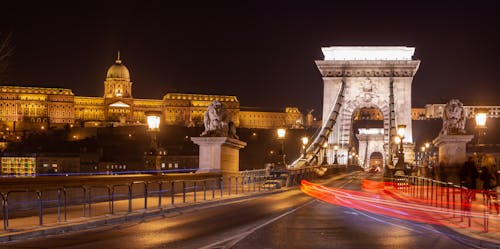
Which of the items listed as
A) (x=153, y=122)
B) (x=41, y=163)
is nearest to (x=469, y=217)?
(x=153, y=122)

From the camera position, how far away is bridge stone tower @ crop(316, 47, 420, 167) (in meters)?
92.2

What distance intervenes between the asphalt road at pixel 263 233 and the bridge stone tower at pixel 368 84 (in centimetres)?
7156

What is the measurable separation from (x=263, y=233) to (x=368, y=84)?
258 feet

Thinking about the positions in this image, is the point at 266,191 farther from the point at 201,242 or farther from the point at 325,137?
the point at 325,137

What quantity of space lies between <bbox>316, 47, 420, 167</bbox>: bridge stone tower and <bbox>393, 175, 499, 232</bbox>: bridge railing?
5648 cm

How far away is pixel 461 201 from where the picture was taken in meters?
19.4

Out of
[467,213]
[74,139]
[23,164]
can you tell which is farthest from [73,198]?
[74,139]

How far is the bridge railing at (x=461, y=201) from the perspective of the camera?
18.6m

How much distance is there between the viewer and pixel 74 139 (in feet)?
594

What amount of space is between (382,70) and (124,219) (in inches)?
3015

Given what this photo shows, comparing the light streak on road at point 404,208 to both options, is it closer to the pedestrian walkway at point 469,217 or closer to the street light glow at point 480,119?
the pedestrian walkway at point 469,217

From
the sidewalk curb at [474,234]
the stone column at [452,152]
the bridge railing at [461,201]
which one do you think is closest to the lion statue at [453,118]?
the stone column at [452,152]

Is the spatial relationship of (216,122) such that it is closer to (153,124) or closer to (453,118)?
(153,124)

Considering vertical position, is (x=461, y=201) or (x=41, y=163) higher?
(x=461, y=201)
